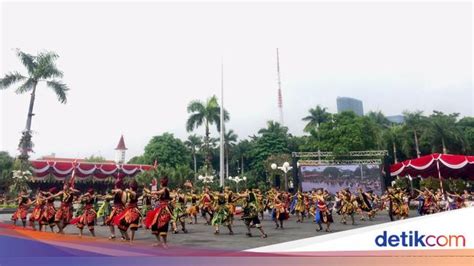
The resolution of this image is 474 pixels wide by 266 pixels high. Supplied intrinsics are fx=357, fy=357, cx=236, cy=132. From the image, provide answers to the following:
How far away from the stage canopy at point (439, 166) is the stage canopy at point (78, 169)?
25814 mm

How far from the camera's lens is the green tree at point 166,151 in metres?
57.0

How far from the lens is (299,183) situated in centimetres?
2981

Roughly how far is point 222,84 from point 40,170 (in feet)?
71.2

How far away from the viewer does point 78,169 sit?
40.6 m

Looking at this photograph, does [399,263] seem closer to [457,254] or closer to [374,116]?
[457,254]

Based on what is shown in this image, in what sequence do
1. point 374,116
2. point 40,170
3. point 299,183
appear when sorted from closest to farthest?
point 299,183 < point 40,170 < point 374,116

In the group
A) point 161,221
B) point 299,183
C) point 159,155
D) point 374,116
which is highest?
point 374,116

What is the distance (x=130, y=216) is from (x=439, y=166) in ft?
76.9

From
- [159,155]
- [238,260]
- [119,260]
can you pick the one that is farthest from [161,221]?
[159,155]

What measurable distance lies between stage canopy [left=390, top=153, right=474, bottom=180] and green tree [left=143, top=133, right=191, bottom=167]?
36323 millimetres

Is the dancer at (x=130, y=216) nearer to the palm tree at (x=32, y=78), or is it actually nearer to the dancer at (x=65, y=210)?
the dancer at (x=65, y=210)

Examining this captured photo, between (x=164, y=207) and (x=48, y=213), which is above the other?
(x=164, y=207)

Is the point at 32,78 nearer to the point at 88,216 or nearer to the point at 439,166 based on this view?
the point at 88,216

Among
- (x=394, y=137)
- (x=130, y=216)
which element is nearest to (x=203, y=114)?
(x=394, y=137)
